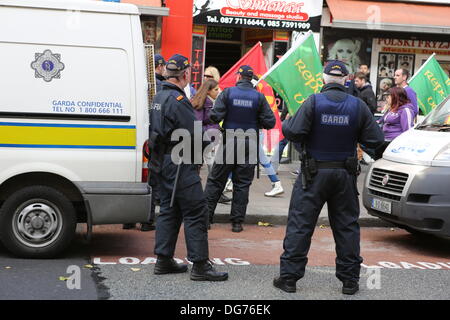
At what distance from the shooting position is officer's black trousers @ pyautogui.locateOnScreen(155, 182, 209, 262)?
6.58 m

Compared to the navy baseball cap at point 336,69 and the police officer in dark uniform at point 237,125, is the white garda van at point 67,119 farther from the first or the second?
the police officer in dark uniform at point 237,125

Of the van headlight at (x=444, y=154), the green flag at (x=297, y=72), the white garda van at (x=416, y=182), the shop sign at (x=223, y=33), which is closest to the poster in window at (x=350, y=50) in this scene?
the shop sign at (x=223, y=33)

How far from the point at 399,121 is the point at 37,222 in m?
5.44

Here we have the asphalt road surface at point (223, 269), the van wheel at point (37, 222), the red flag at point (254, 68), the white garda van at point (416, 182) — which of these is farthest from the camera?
the red flag at point (254, 68)

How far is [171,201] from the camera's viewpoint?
6570 mm

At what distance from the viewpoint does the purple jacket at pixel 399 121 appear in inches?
407

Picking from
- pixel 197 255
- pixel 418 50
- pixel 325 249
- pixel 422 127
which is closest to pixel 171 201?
pixel 197 255

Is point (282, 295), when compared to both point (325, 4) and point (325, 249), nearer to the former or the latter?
point (325, 249)

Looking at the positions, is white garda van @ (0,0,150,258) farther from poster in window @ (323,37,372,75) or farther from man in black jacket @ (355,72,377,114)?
poster in window @ (323,37,372,75)

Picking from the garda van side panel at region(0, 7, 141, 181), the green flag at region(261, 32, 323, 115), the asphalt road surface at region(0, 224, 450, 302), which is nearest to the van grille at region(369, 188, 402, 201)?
the asphalt road surface at region(0, 224, 450, 302)

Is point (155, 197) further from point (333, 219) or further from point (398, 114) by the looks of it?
point (398, 114)

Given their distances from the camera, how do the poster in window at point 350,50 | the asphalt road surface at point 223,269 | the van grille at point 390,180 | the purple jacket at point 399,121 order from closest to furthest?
the asphalt road surface at point 223,269
the van grille at point 390,180
the purple jacket at point 399,121
the poster in window at point 350,50

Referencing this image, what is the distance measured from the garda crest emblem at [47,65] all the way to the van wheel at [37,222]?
1.01 meters

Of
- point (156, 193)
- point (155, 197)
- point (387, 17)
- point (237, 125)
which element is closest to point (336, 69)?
point (237, 125)
